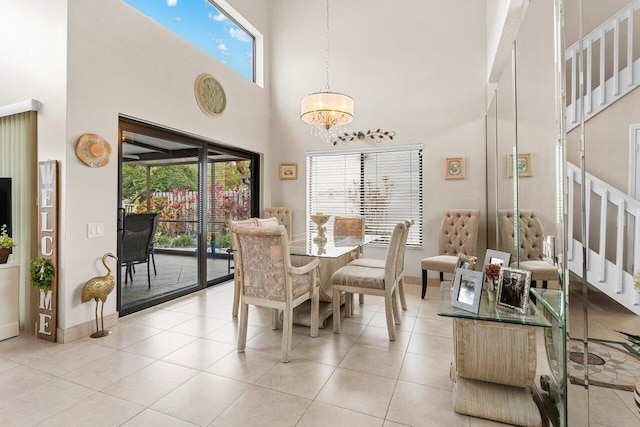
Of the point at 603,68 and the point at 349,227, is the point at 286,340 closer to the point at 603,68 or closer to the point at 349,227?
the point at 349,227

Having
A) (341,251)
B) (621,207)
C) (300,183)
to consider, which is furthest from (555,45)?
(300,183)

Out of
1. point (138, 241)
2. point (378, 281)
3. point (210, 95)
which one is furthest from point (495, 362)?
point (210, 95)

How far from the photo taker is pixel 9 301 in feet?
9.34

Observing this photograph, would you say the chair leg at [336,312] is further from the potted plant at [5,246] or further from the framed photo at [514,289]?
the potted plant at [5,246]

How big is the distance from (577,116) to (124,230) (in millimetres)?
3864

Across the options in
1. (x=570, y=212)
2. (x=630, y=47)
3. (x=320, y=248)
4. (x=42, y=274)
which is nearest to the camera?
(x=630, y=47)

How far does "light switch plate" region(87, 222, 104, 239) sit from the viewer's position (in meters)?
2.89

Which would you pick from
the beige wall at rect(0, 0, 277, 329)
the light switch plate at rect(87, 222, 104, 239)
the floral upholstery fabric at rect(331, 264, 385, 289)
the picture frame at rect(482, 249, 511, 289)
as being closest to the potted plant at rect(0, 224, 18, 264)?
the beige wall at rect(0, 0, 277, 329)

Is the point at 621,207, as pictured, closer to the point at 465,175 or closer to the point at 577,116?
the point at 577,116

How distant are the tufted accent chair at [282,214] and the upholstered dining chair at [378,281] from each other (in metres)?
2.51

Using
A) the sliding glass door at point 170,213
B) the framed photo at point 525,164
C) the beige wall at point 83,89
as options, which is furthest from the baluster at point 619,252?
the sliding glass door at point 170,213

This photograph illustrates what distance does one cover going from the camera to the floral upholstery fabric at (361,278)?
2.80 metres

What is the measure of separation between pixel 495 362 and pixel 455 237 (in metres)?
2.73

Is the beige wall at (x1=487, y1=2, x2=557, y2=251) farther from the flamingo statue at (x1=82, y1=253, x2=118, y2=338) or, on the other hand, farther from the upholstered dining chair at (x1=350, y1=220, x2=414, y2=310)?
the flamingo statue at (x1=82, y1=253, x2=118, y2=338)
